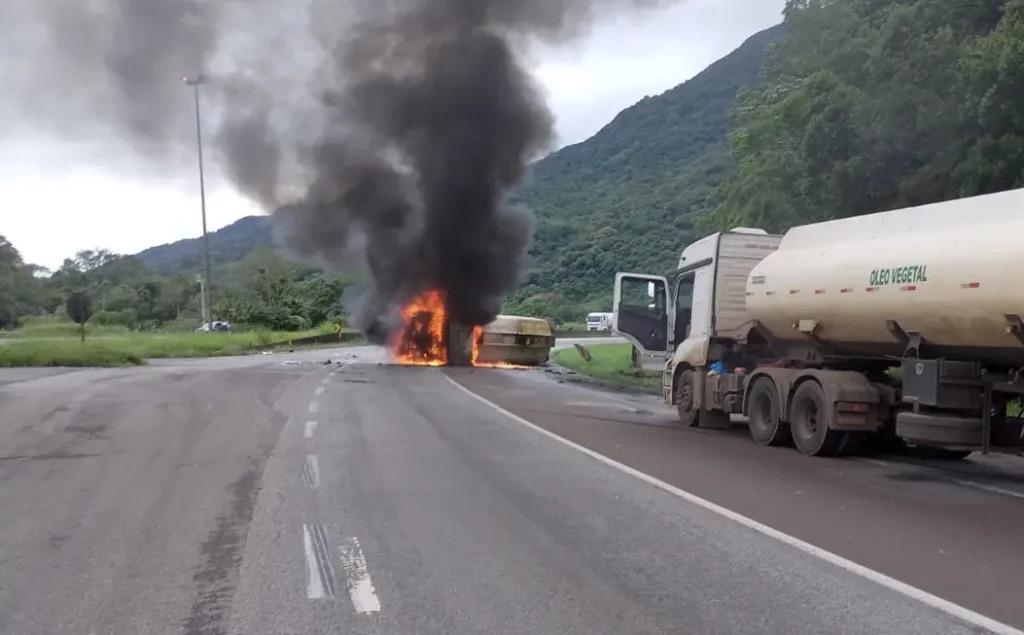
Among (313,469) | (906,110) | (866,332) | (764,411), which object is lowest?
(313,469)

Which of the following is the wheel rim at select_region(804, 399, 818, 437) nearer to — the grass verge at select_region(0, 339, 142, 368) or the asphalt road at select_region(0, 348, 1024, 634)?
the asphalt road at select_region(0, 348, 1024, 634)

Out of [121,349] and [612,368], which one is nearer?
[612,368]

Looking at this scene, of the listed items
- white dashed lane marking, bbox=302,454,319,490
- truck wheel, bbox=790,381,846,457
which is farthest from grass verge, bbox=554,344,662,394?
white dashed lane marking, bbox=302,454,319,490

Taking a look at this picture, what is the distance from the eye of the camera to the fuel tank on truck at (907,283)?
338 inches

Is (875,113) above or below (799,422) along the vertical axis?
above

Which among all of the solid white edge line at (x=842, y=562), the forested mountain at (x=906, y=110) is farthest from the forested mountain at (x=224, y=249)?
the solid white edge line at (x=842, y=562)

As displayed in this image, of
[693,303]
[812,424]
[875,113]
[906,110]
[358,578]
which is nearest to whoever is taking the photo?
[358,578]

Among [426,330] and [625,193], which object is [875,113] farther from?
[625,193]

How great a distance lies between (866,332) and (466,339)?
22350mm

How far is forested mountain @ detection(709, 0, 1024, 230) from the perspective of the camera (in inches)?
610

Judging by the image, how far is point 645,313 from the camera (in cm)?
1684

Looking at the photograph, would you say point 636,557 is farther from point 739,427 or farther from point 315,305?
point 315,305

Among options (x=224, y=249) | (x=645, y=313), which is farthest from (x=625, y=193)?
(x=645, y=313)

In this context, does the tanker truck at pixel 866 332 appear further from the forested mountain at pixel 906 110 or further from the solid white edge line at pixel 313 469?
the solid white edge line at pixel 313 469
